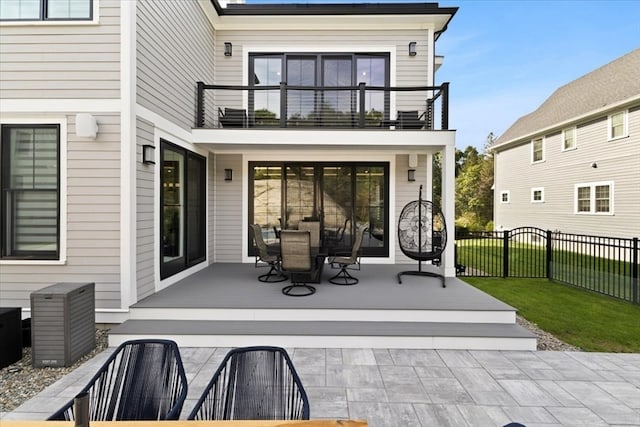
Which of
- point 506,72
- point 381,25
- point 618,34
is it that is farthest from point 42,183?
point 506,72

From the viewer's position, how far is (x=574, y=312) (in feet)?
19.5

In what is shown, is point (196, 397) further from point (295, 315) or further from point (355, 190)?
point (355, 190)

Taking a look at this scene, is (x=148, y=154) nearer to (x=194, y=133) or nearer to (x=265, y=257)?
(x=194, y=133)

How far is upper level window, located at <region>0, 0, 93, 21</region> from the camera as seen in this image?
4773 millimetres

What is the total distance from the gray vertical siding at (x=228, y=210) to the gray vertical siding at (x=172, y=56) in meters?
1.57

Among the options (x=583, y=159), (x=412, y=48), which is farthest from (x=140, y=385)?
(x=583, y=159)

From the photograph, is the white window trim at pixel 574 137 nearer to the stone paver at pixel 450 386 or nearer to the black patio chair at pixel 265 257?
the stone paver at pixel 450 386

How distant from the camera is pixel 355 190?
27.3 feet

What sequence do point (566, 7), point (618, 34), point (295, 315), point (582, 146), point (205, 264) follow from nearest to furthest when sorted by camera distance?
→ 1. point (295, 315)
2. point (205, 264)
3. point (582, 146)
4. point (566, 7)
5. point (618, 34)

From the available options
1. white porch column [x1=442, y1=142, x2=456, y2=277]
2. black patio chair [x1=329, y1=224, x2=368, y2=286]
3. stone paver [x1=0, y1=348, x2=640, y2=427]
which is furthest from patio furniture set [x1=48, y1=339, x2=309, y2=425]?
white porch column [x1=442, y1=142, x2=456, y2=277]

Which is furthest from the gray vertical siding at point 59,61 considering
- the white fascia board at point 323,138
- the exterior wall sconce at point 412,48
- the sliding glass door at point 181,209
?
the exterior wall sconce at point 412,48

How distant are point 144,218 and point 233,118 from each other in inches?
143

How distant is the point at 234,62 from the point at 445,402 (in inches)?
328

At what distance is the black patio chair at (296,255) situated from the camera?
17.2 ft
